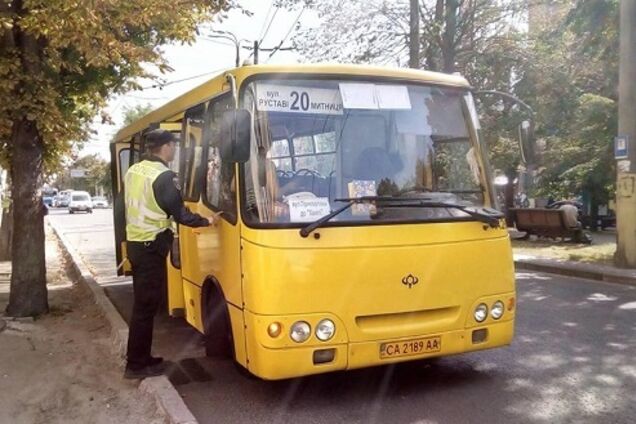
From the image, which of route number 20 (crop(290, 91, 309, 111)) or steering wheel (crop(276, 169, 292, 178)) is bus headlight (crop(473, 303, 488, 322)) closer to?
steering wheel (crop(276, 169, 292, 178))

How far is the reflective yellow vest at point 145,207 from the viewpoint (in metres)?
5.39

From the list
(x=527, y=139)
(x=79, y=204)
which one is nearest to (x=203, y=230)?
(x=527, y=139)

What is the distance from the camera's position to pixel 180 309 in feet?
22.3

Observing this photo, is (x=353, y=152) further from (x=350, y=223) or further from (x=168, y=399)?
(x=168, y=399)

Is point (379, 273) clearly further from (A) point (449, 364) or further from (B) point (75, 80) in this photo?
(B) point (75, 80)

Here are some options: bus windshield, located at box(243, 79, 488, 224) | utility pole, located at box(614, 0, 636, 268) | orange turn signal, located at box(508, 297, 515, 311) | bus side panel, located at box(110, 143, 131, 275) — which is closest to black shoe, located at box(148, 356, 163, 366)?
bus windshield, located at box(243, 79, 488, 224)

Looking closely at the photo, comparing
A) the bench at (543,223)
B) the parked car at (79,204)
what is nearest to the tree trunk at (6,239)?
the bench at (543,223)

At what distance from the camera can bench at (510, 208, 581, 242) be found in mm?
16672

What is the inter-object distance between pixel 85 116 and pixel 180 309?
17.6 ft

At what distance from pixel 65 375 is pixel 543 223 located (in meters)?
14.0

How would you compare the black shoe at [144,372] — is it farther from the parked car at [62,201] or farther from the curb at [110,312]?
the parked car at [62,201]

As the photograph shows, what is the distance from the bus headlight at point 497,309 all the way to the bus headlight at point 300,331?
1.49 m

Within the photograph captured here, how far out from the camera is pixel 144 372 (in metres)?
5.48

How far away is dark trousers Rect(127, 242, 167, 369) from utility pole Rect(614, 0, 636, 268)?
30.1ft
